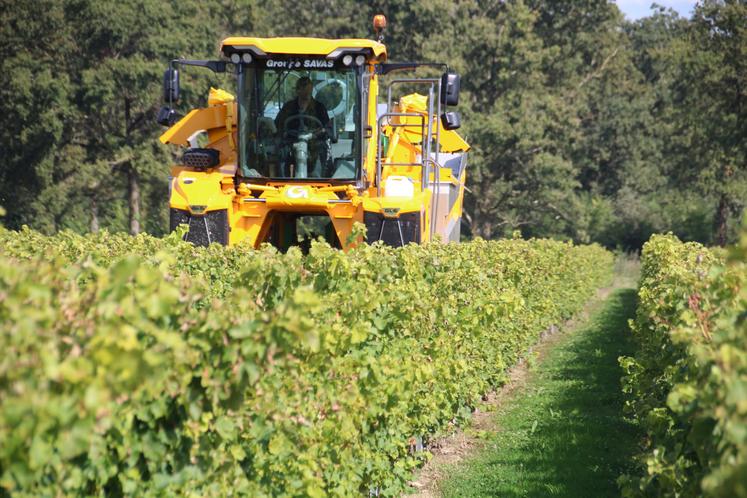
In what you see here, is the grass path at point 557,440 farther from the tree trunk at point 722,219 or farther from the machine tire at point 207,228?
the tree trunk at point 722,219

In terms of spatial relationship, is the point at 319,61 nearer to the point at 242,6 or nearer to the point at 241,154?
the point at 241,154

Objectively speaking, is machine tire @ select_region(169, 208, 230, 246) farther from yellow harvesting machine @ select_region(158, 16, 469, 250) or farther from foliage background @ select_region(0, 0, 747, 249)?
foliage background @ select_region(0, 0, 747, 249)

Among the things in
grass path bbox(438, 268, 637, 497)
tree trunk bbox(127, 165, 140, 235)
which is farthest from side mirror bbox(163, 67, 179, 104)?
tree trunk bbox(127, 165, 140, 235)

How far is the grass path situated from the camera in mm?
8438

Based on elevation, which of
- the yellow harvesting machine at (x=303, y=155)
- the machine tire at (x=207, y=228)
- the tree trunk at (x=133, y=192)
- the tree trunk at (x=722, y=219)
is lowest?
the tree trunk at (x=722, y=219)

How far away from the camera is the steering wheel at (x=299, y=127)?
11.9 meters

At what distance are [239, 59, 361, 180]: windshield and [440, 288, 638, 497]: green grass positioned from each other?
11.4ft

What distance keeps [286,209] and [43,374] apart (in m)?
8.76

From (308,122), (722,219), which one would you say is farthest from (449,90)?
(722,219)

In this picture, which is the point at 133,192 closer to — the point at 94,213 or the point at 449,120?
the point at 94,213

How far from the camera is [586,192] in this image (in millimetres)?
64562

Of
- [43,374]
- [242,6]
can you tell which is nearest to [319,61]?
[43,374]

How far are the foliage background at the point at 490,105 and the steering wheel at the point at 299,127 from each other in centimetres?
2124

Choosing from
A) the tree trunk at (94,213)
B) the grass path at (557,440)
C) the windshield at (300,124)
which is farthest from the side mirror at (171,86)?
the tree trunk at (94,213)
